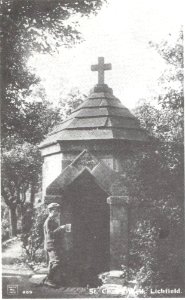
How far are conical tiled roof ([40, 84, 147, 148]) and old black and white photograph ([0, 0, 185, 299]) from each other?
0.02 m

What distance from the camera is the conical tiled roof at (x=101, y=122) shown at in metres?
5.42

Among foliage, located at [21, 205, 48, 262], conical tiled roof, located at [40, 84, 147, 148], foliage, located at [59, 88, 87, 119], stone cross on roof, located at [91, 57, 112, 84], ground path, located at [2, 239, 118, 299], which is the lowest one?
ground path, located at [2, 239, 118, 299]

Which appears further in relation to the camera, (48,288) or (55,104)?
(55,104)

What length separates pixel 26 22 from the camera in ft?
16.8

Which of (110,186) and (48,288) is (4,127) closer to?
(110,186)

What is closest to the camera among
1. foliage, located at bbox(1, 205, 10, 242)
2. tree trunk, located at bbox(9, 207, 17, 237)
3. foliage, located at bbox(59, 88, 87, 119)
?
foliage, located at bbox(1, 205, 10, 242)

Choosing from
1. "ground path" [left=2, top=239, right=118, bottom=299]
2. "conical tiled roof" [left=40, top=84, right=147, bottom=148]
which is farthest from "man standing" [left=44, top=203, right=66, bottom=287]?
"conical tiled roof" [left=40, top=84, right=147, bottom=148]

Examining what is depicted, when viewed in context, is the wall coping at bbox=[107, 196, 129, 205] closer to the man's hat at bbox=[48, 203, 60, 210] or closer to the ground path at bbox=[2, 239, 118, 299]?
the man's hat at bbox=[48, 203, 60, 210]

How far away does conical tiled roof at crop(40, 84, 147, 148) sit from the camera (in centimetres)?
542

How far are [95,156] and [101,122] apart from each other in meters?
0.46

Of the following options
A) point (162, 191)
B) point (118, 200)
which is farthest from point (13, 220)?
point (162, 191)

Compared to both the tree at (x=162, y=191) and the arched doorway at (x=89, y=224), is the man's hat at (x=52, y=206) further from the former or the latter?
the tree at (x=162, y=191)

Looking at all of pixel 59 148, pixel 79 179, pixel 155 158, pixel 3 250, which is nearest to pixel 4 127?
pixel 59 148

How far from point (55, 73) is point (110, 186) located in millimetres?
1576
